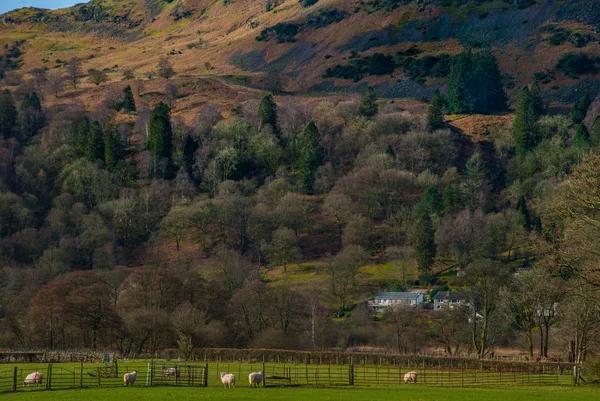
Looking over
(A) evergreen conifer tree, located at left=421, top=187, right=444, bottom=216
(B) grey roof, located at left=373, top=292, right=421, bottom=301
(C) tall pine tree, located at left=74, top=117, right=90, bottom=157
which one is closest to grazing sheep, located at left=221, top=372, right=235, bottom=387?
(B) grey roof, located at left=373, top=292, right=421, bottom=301

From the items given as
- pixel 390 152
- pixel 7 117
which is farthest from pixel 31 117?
pixel 390 152

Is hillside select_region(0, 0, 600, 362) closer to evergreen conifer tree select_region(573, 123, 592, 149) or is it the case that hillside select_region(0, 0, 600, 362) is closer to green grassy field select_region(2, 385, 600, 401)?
evergreen conifer tree select_region(573, 123, 592, 149)

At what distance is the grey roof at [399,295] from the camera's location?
110 metres

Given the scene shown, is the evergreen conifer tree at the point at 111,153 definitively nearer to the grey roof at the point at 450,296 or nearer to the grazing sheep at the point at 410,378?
the grey roof at the point at 450,296

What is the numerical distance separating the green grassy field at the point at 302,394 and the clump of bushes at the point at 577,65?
15627 centimetres

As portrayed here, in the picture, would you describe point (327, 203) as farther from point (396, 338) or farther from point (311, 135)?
point (396, 338)

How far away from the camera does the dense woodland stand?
8988cm

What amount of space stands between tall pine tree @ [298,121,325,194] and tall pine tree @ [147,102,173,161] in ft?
78.7

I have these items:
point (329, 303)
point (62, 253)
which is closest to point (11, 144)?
point (62, 253)

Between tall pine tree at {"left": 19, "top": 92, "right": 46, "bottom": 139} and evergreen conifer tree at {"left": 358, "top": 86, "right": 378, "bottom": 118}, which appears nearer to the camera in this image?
evergreen conifer tree at {"left": 358, "top": 86, "right": 378, "bottom": 118}

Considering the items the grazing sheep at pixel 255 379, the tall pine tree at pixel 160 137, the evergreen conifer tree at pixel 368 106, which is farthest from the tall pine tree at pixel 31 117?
the grazing sheep at pixel 255 379

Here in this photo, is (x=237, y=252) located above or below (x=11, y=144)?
below

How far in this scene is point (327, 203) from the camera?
13788cm

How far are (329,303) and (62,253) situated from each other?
4159 cm
